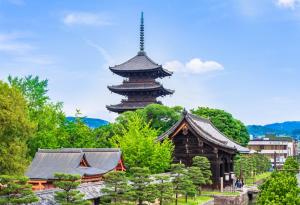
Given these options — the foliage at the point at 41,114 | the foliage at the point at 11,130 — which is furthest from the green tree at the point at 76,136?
the foliage at the point at 11,130

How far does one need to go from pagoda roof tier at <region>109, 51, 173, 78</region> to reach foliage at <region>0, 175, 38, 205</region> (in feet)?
178

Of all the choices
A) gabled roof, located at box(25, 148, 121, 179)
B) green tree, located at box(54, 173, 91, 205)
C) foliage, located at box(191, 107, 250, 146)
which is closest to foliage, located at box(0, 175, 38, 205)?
green tree, located at box(54, 173, 91, 205)

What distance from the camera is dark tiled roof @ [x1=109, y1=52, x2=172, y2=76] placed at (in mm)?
75438

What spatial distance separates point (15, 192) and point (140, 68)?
55.8 meters

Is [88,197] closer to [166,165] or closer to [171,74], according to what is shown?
[166,165]

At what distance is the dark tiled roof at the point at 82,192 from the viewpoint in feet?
79.5

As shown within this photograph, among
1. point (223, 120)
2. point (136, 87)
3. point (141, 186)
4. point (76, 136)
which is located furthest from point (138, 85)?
point (141, 186)

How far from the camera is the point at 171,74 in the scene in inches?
3182

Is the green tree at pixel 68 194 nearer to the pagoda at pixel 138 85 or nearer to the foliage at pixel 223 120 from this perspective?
the foliage at pixel 223 120

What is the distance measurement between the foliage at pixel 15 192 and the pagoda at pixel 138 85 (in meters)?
53.0

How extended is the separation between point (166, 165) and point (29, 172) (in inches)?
534

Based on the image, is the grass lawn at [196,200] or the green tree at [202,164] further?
the green tree at [202,164]

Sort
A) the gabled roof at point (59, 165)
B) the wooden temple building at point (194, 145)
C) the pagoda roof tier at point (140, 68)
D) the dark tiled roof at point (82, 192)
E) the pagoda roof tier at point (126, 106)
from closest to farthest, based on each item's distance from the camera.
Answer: the dark tiled roof at point (82, 192) → the gabled roof at point (59, 165) → the wooden temple building at point (194, 145) → the pagoda roof tier at point (126, 106) → the pagoda roof tier at point (140, 68)

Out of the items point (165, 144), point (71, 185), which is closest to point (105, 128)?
point (165, 144)
